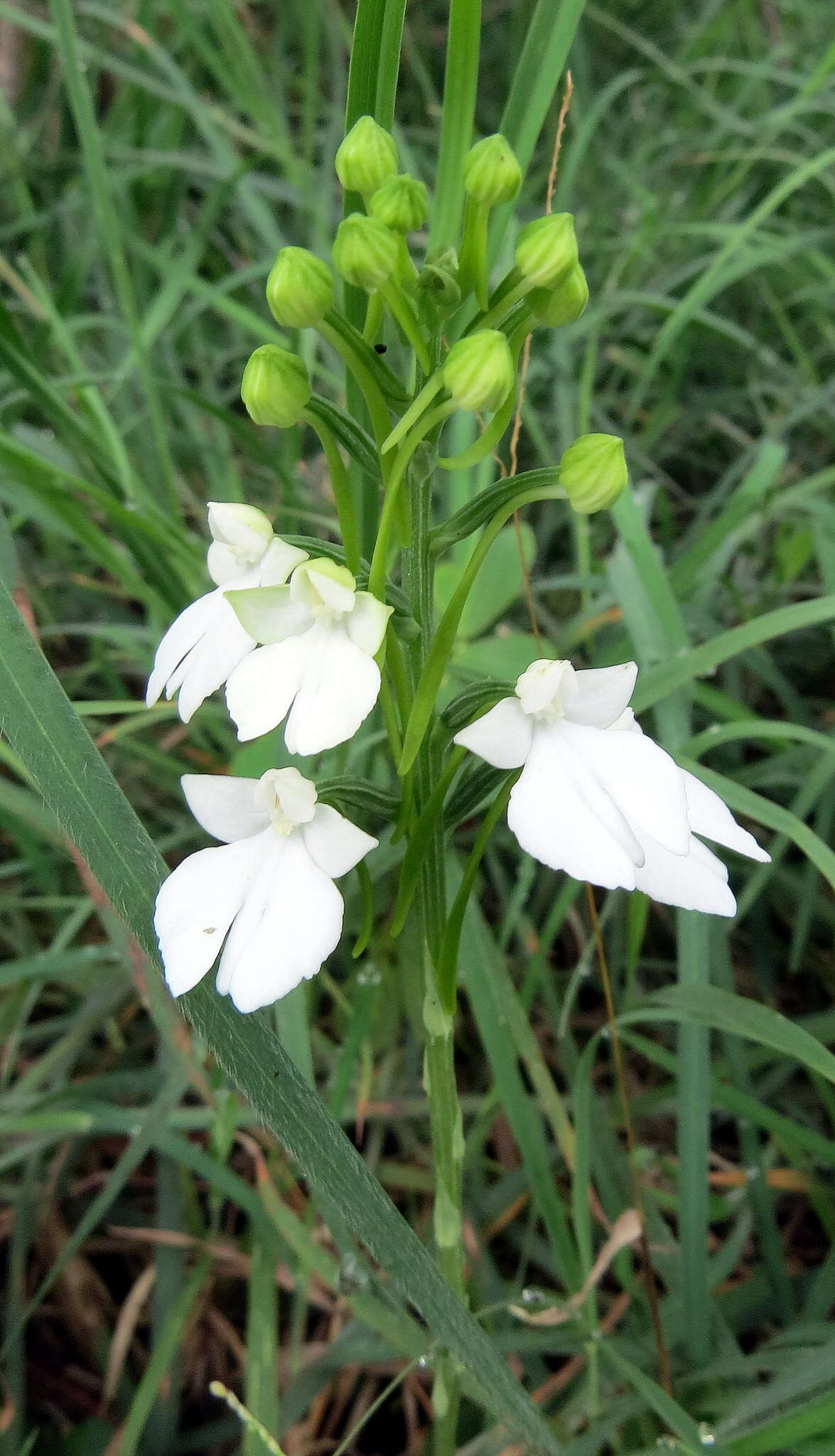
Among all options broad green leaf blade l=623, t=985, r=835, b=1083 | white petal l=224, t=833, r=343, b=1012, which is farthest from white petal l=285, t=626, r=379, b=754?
broad green leaf blade l=623, t=985, r=835, b=1083

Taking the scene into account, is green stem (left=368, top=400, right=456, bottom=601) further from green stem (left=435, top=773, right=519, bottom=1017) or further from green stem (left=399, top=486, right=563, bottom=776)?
green stem (left=435, top=773, right=519, bottom=1017)

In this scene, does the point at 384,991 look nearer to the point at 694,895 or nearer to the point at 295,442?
the point at 694,895

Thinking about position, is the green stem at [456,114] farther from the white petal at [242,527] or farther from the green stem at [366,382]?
the white petal at [242,527]

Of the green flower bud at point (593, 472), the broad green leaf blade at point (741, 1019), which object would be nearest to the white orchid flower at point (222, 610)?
the green flower bud at point (593, 472)

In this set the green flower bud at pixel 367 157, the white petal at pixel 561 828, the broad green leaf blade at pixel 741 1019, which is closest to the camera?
the white petal at pixel 561 828

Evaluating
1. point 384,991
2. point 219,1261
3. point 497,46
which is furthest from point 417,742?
point 497,46

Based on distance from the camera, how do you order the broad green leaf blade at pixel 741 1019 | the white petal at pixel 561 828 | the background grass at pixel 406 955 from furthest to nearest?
the background grass at pixel 406 955 → the broad green leaf blade at pixel 741 1019 → the white petal at pixel 561 828

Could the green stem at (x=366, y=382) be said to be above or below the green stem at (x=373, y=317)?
below

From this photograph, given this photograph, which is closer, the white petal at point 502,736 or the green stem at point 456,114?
the white petal at point 502,736
